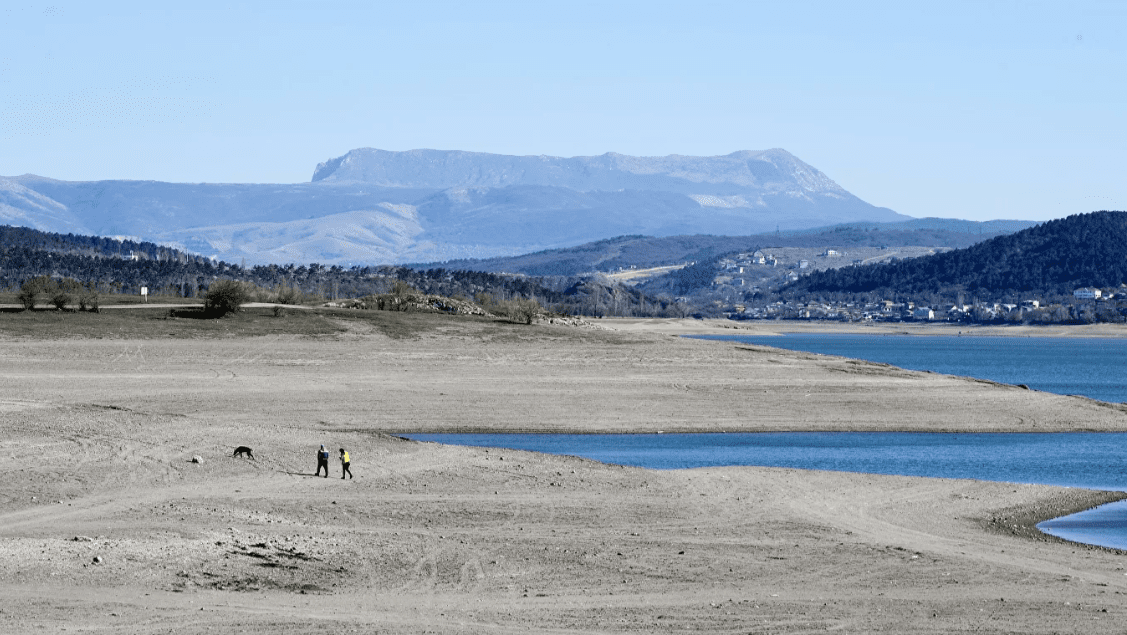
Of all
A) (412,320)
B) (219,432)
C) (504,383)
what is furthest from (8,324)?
(219,432)

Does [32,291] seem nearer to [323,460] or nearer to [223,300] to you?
[223,300]

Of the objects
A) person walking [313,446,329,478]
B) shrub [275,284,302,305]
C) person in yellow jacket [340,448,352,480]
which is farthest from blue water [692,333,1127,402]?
person walking [313,446,329,478]

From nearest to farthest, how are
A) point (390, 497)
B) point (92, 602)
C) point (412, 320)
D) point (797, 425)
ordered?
point (92, 602) → point (390, 497) → point (797, 425) → point (412, 320)

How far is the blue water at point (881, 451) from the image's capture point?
41.7 metres

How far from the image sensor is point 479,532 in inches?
1152

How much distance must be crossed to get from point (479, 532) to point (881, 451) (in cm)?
2120

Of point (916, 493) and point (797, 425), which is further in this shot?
point (797, 425)

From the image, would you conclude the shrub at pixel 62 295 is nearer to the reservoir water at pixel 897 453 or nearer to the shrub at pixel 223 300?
the shrub at pixel 223 300

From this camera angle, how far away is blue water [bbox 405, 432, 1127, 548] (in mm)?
41719

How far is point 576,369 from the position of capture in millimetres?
69375

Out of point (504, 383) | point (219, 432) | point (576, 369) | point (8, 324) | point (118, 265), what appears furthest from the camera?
point (118, 265)

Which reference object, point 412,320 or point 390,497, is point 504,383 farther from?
point 390,497

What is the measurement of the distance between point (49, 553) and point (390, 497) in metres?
9.05

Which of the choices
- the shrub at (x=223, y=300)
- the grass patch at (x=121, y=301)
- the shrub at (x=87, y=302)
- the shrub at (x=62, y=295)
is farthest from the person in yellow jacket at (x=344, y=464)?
the grass patch at (x=121, y=301)
